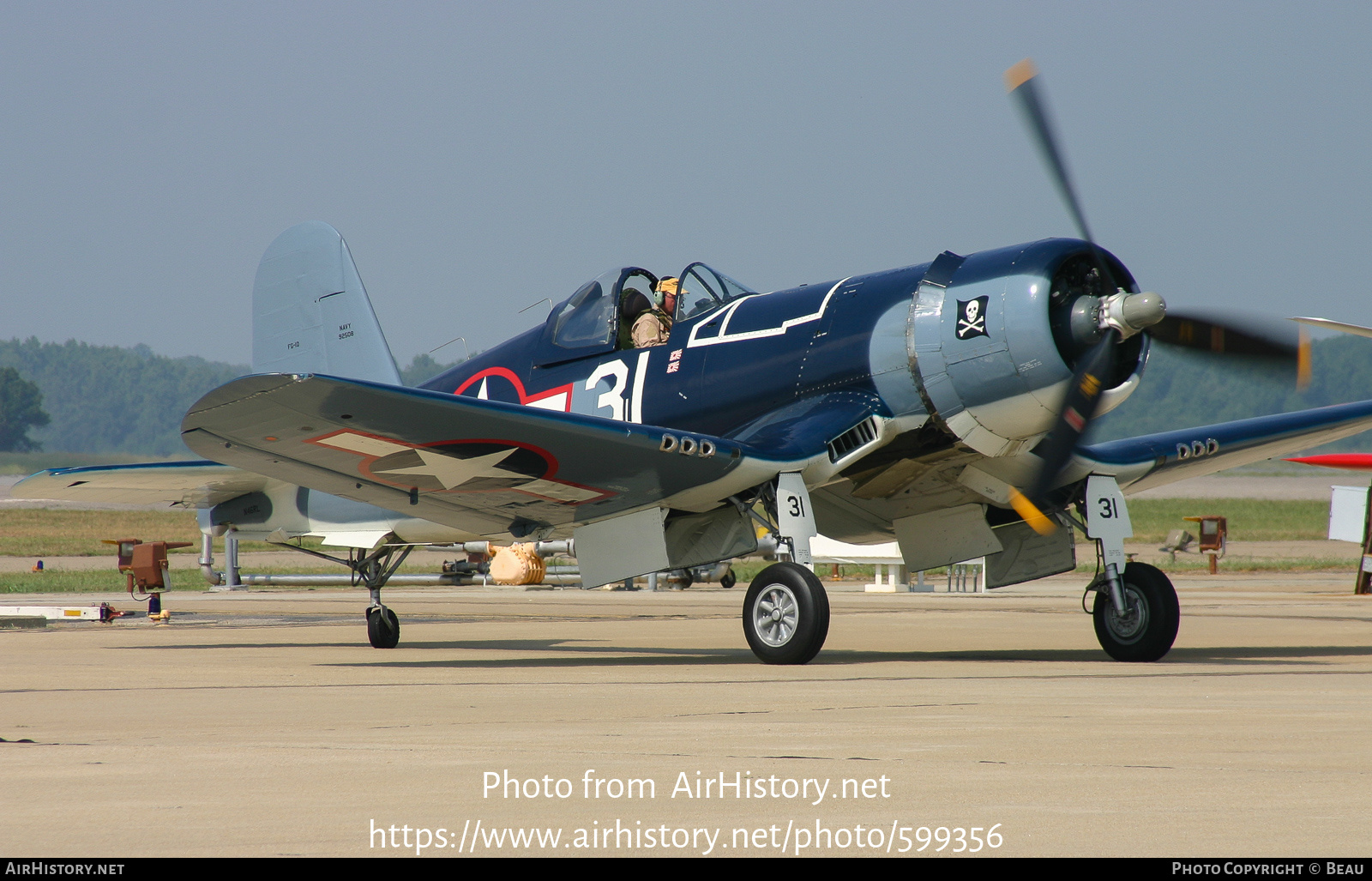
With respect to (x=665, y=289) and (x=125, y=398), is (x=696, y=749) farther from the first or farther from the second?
(x=125, y=398)

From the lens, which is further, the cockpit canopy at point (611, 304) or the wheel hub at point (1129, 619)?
the cockpit canopy at point (611, 304)

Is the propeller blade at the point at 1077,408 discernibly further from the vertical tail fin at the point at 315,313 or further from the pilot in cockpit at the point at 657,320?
the vertical tail fin at the point at 315,313

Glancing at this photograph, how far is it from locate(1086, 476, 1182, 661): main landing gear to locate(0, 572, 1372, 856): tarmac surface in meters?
0.31

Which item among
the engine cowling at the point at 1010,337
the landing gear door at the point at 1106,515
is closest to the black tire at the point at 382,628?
the engine cowling at the point at 1010,337

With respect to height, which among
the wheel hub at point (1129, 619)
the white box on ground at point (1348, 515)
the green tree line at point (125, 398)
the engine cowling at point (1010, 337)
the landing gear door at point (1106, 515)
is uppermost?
the green tree line at point (125, 398)

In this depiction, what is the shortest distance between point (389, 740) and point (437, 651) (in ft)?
23.7

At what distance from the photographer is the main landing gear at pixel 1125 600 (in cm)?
972

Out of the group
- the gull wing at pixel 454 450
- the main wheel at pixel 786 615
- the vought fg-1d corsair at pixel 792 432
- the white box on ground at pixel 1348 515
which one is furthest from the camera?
the white box on ground at pixel 1348 515

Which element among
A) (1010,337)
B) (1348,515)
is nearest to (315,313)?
(1010,337)

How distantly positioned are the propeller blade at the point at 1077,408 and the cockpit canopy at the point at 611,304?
300 centimetres

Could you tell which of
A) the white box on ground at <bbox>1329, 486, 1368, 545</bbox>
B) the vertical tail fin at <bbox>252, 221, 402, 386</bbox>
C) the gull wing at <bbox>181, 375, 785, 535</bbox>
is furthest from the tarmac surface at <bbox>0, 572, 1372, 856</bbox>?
the white box on ground at <bbox>1329, 486, 1368, 545</bbox>

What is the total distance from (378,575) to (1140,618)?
24.9ft

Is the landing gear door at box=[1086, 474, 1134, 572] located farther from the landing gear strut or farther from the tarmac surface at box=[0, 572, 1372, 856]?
the landing gear strut

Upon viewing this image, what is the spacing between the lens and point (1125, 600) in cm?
988
